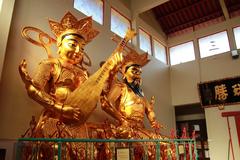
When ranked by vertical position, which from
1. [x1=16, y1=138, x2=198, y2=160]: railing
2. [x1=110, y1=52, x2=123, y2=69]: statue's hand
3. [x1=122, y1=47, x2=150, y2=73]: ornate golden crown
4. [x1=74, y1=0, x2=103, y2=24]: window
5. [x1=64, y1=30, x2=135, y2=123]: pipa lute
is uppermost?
[x1=74, y1=0, x2=103, y2=24]: window

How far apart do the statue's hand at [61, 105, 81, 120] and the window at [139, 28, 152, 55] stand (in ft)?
8.45

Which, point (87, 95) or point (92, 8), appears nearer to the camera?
point (87, 95)

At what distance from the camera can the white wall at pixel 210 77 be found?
422 cm

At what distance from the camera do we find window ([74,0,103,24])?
Answer: 3.30 m

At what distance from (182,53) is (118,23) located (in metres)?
1.87

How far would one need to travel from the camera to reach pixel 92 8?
353 centimetres

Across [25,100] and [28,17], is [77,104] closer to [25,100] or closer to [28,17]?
[25,100]

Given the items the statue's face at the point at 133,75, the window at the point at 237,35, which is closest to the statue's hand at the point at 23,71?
the statue's face at the point at 133,75

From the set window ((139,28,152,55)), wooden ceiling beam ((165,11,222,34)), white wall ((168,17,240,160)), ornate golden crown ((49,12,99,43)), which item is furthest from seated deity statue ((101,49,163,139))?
wooden ceiling beam ((165,11,222,34))

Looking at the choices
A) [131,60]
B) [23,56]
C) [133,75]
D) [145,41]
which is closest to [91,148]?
[23,56]

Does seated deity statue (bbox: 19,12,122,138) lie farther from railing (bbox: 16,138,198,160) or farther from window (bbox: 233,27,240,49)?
window (bbox: 233,27,240,49)

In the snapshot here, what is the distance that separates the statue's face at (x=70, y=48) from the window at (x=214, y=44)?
127 inches

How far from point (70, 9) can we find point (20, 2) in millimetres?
727

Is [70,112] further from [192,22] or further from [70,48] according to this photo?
[192,22]
